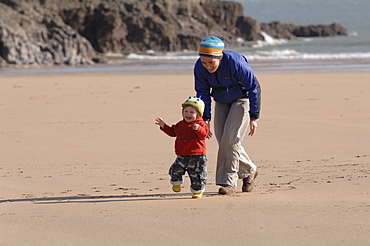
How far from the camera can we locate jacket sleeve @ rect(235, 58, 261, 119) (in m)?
5.29

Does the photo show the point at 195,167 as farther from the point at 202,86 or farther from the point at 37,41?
the point at 37,41

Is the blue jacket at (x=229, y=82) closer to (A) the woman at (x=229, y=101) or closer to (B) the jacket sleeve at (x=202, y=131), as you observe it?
(A) the woman at (x=229, y=101)

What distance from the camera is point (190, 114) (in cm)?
520

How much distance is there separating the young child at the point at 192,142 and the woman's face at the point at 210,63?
0.92 feet

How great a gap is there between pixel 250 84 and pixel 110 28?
6004 centimetres

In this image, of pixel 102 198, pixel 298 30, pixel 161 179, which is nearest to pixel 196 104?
pixel 102 198

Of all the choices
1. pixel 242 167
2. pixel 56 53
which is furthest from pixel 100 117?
pixel 56 53

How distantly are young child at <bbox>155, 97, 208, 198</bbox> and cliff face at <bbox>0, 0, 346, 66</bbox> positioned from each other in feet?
110

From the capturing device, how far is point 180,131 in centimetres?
521

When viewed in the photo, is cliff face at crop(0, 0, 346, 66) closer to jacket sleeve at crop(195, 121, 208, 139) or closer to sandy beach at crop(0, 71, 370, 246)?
sandy beach at crop(0, 71, 370, 246)

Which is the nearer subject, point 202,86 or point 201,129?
point 201,129

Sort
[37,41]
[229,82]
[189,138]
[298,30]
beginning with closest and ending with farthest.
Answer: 1. [189,138]
2. [229,82]
3. [37,41]
4. [298,30]

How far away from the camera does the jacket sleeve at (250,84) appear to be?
5.29 meters

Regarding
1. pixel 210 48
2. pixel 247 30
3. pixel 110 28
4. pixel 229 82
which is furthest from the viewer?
pixel 247 30
